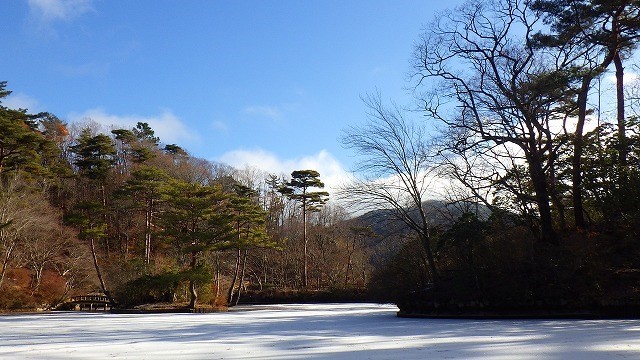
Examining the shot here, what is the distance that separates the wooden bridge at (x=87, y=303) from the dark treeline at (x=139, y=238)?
0.34m

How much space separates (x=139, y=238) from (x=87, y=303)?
7210 millimetres

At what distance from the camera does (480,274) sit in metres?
13.0

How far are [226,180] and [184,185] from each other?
18649 millimetres

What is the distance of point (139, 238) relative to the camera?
101ft

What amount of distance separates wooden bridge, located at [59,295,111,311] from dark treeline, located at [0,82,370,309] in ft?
1.10

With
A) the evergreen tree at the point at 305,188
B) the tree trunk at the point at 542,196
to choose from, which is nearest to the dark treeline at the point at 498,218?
the tree trunk at the point at 542,196

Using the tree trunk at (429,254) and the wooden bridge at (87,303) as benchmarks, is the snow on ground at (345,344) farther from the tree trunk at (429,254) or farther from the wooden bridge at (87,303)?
the wooden bridge at (87,303)

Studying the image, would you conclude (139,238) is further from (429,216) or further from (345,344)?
(345,344)

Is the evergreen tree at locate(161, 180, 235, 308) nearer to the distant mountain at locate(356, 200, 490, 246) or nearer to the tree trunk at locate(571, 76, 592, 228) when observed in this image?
the distant mountain at locate(356, 200, 490, 246)

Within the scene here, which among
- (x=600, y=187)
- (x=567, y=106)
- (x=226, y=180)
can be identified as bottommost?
(x=600, y=187)

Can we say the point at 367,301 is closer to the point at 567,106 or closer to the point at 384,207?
the point at 384,207

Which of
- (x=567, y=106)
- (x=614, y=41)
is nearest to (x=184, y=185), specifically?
(x=567, y=106)

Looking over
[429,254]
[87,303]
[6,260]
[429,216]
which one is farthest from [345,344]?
[87,303]

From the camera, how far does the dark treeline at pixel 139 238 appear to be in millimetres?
20625
